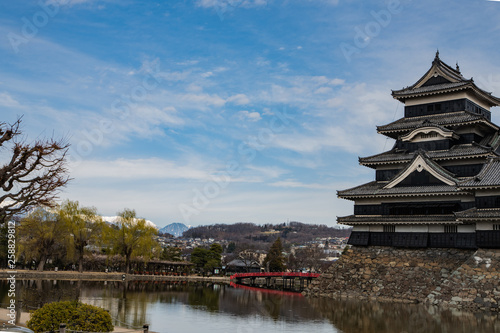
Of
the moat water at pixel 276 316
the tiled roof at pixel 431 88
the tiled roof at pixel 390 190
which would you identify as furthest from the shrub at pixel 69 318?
the tiled roof at pixel 431 88

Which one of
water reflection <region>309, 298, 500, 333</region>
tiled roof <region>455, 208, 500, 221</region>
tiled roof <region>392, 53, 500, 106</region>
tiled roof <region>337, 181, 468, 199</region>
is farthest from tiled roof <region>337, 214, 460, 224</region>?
tiled roof <region>392, 53, 500, 106</region>

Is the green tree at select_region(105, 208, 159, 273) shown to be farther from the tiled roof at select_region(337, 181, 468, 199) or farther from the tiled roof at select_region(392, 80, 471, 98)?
the tiled roof at select_region(392, 80, 471, 98)

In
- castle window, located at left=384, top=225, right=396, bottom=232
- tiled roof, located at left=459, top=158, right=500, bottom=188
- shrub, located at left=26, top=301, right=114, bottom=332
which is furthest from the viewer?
castle window, located at left=384, top=225, right=396, bottom=232

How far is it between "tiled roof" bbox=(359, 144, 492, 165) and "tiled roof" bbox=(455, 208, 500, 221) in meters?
5.59

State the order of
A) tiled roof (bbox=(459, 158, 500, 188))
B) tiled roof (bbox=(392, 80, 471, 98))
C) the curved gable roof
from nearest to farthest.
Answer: tiled roof (bbox=(459, 158, 500, 188))
the curved gable roof
tiled roof (bbox=(392, 80, 471, 98))

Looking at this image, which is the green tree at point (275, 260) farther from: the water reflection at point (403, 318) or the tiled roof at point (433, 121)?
the water reflection at point (403, 318)

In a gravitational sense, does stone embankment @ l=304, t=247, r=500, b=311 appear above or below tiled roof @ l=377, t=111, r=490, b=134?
below

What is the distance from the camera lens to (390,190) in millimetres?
40969

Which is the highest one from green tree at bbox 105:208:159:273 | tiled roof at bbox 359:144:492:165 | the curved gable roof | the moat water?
tiled roof at bbox 359:144:492:165

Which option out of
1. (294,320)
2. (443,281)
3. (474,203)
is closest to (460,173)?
(474,203)

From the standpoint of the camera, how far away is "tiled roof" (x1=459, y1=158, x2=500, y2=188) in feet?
111

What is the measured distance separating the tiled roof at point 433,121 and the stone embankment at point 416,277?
10570 mm

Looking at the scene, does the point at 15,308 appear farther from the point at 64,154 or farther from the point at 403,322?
the point at 403,322

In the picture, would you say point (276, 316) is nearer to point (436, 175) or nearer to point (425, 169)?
point (436, 175)
